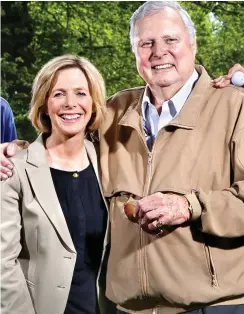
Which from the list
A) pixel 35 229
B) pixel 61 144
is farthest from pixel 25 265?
pixel 61 144

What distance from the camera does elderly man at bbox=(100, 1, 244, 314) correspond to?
109 inches

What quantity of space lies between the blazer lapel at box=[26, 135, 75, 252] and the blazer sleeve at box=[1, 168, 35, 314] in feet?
0.31

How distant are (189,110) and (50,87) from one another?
0.78m

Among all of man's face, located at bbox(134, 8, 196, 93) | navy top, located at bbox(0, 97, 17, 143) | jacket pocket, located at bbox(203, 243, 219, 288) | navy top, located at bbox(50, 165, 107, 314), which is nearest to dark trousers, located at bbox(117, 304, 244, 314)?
jacket pocket, located at bbox(203, 243, 219, 288)

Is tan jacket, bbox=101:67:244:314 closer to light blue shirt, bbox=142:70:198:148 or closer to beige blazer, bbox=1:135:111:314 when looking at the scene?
light blue shirt, bbox=142:70:198:148

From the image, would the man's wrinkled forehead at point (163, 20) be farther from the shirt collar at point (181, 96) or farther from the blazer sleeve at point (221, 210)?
the blazer sleeve at point (221, 210)

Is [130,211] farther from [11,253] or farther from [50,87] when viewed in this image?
[50,87]

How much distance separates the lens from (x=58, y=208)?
311cm

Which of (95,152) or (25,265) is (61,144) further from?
(25,265)

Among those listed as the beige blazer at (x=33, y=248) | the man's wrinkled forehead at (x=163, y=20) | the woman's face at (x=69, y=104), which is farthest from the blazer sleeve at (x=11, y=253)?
the man's wrinkled forehead at (x=163, y=20)

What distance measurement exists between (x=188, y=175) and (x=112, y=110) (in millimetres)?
761

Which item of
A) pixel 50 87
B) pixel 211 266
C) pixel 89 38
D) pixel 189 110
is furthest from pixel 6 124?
pixel 89 38

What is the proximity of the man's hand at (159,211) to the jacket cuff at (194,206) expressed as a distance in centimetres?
3

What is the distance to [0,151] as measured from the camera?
313cm
